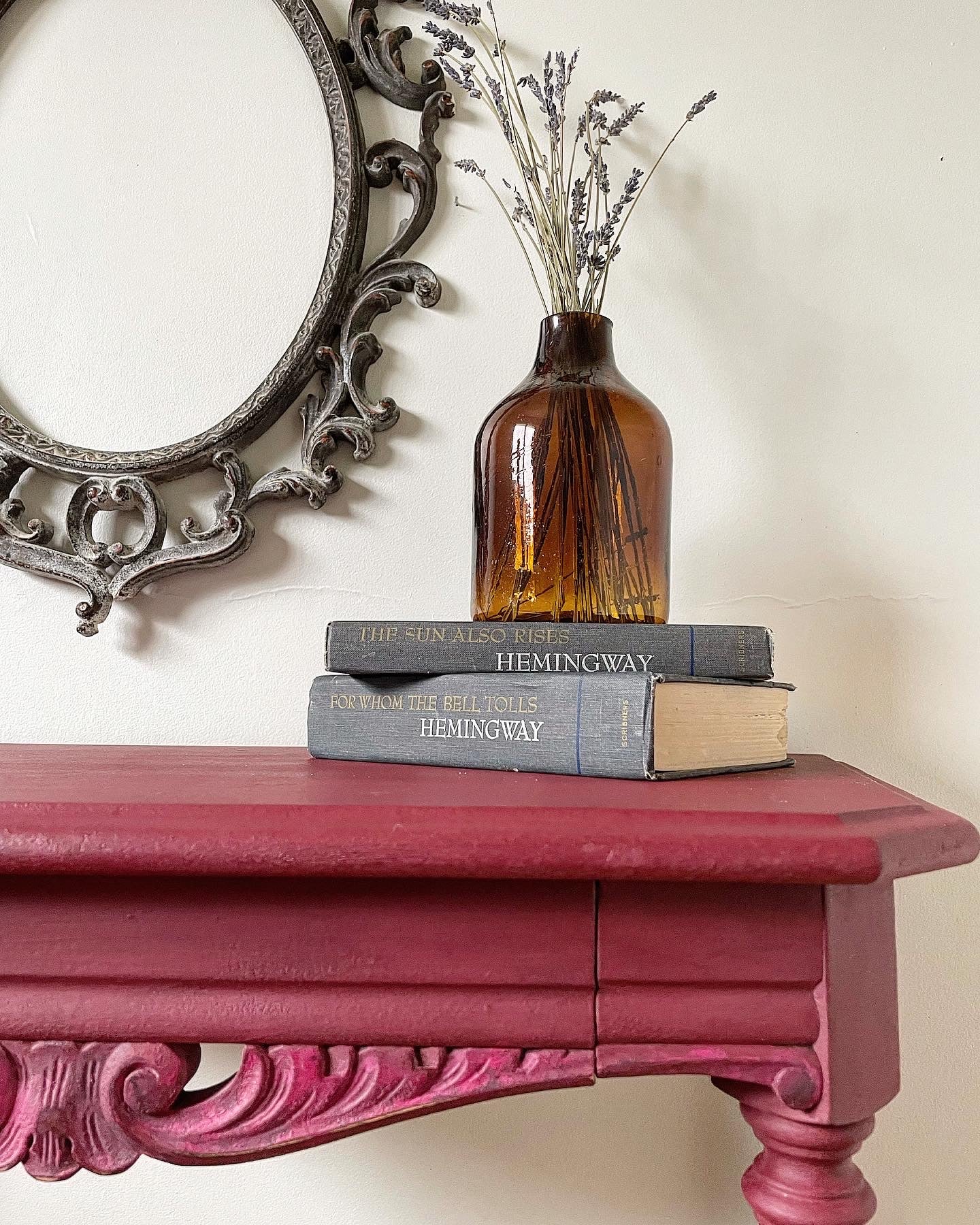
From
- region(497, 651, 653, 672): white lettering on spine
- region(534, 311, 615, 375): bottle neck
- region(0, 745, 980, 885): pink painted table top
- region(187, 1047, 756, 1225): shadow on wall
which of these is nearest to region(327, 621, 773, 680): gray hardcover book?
region(497, 651, 653, 672): white lettering on spine

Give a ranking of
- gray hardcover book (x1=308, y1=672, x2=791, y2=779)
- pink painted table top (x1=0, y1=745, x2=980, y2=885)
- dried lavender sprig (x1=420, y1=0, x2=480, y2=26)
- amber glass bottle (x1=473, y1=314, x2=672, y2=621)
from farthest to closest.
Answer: dried lavender sprig (x1=420, y1=0, x2=480, y2=26), amber glass bottle (x1=473, y1=314, x2=672, y2=621), gray hardcover book (x1=308, y1=672, x2=791, y2=779), pink painted table top (x1=0, y1=745, x2=980, y2=885)

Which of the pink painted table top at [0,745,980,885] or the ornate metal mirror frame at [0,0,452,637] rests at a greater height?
the ornate metal mirror frame at [0,0,452,637]

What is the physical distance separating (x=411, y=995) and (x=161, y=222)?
28.3 inches

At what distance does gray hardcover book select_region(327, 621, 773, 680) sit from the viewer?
1.89 ft

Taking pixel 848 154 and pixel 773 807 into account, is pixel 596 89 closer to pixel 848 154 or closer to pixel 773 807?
pixel 848 154

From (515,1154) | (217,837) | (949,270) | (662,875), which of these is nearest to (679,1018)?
(662,875)

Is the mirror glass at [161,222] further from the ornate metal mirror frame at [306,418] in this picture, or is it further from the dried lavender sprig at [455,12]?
the dried lavender sprig at [455,12]

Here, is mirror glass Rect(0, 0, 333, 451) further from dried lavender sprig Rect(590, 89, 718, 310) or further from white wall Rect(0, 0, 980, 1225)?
dried lavender sprig Rect(590, 89, 718, 310)

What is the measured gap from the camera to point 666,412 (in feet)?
2.82

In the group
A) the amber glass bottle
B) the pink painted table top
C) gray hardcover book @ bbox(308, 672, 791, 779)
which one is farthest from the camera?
the amber glass bottle

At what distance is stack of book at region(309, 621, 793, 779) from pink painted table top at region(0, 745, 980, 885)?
0.18ft

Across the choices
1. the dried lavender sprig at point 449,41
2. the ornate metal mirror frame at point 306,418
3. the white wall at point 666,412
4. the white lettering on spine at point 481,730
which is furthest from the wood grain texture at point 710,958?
the dried lavender sprig at point 449,41

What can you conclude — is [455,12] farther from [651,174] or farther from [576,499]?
[576,499]

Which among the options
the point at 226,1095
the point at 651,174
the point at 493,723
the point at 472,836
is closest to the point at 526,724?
the point at 493,723
